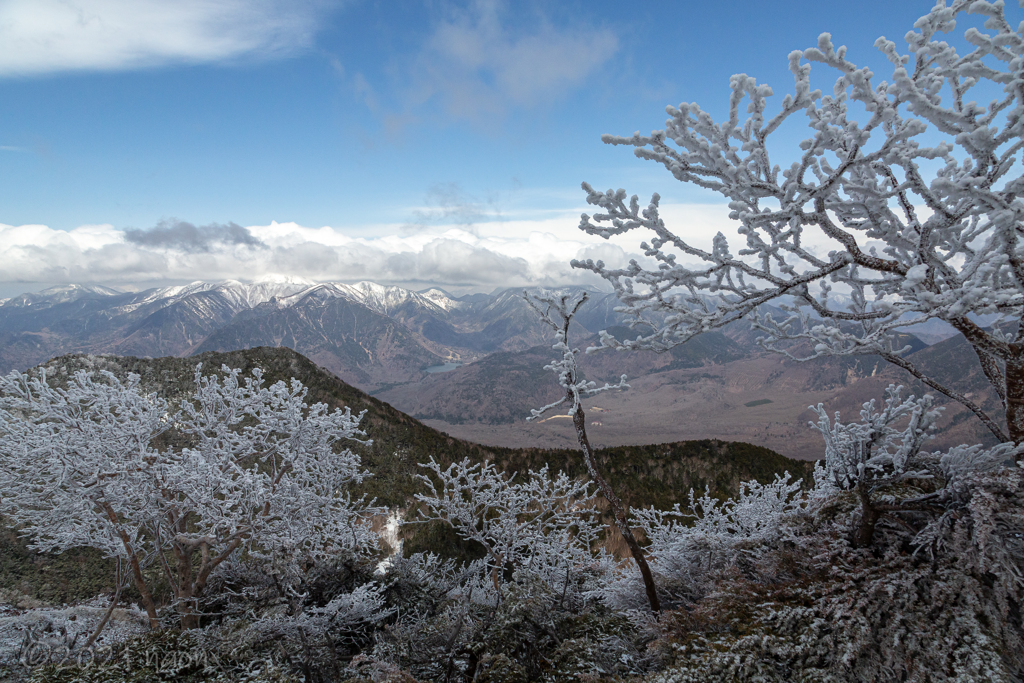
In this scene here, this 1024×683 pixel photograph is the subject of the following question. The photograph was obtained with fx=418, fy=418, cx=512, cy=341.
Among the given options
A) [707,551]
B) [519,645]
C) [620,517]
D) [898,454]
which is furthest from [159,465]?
[898,454]

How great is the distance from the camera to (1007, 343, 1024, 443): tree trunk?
2816 millimetres

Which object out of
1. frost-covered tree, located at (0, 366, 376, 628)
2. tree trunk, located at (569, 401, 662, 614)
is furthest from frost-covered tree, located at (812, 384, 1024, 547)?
frost-covered tree, located at (0, 366, 376, 628)

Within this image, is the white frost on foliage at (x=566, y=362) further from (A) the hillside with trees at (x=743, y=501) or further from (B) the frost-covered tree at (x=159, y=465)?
(B) the frost-covered tree at (x=159, y=465)

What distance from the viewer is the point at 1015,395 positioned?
2916mm

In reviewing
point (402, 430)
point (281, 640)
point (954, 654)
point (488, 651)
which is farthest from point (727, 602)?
point (402, 430)

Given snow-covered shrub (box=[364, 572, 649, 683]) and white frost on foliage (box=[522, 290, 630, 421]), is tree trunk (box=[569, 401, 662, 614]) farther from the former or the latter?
snow-covered shrub (box=[364, 572, 649, 683])

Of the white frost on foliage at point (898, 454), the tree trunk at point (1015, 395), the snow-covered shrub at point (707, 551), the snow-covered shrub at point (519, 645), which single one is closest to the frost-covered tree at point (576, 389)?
the snow-covered shrub at point (519, 645)

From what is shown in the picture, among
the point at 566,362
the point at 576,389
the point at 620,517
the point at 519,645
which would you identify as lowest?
the point at 519,645

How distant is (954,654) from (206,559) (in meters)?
7.10

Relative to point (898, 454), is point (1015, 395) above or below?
above

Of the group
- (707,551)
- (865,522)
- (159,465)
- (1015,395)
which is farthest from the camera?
(707,551)

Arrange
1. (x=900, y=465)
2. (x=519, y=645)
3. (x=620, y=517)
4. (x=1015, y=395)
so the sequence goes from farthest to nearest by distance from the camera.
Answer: (x=620, y=517) → (x=519, y=645) → (x=900, y=465) → (x=1015, y=395)

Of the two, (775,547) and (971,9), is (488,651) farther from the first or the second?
(971,9)

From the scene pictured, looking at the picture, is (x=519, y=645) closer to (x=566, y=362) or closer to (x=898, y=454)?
(x=566, y=362)
